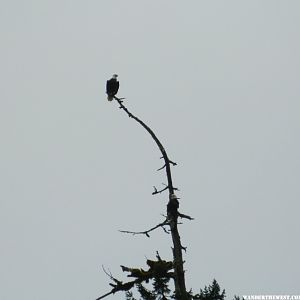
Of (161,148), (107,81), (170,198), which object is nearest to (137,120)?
(161,148)

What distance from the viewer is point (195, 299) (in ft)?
38.2

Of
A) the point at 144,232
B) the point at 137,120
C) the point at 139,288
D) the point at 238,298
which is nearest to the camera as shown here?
the point at 139,288

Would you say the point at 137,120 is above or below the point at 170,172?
above

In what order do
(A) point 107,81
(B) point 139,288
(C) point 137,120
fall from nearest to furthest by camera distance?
1. (B) point 139,288
2. (C) point 137,120
3. (A) point 107,81

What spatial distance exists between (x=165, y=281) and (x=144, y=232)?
3.12 feet

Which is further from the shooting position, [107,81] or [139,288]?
[107,81]

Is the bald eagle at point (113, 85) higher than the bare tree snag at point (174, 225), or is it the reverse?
the bald eagle at point (113, 85)

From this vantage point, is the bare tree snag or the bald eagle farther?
the bald eagle

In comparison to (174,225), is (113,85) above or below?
above

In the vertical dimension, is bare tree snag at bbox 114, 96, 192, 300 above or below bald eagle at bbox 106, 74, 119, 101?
below

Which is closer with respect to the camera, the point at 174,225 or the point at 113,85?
the point at 174,225

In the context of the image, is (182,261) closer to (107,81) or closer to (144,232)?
(144,232)

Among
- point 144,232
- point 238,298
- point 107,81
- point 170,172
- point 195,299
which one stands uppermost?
point 238,298

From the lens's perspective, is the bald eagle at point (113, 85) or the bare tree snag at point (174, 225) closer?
the bare tree snag at point (174, 225)
